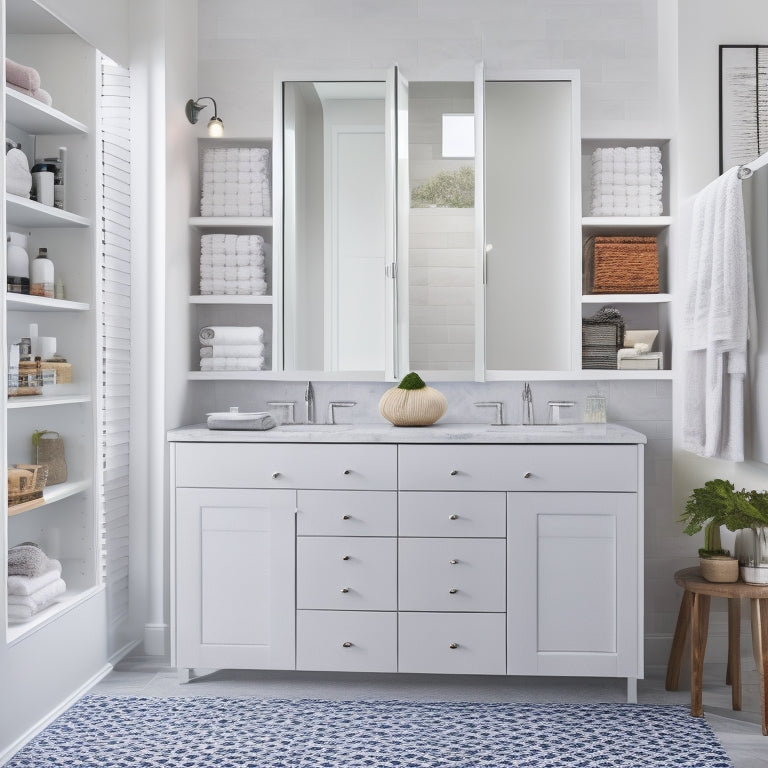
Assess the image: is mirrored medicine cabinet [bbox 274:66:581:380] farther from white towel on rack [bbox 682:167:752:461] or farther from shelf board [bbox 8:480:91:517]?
shelf board [bbox 8:480:91:517]

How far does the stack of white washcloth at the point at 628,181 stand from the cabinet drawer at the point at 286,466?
136 centimetres

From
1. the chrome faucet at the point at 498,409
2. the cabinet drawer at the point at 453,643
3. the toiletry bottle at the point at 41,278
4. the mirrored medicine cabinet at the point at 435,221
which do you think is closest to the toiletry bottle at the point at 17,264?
the toiletry bottle at the point at 41,278

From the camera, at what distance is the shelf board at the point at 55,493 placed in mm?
2373

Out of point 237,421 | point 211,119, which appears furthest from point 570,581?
point 211,119

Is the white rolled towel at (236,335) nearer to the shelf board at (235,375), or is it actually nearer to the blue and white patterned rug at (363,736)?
the shelf board at (235,375)

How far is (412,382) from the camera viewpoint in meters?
2.96

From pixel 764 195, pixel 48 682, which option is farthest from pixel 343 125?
pixel 48 682

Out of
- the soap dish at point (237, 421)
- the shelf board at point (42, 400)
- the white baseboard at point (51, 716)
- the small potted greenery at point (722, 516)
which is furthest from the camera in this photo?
the soap dish at point (237, 421)

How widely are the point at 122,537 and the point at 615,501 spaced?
185 centimetres

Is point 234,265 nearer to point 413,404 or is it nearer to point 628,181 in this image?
point 413,404

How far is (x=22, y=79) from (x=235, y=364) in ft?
4.19

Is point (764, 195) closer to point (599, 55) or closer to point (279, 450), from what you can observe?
point (599, 55)

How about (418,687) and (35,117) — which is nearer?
(35,117)

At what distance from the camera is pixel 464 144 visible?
3109 mm
